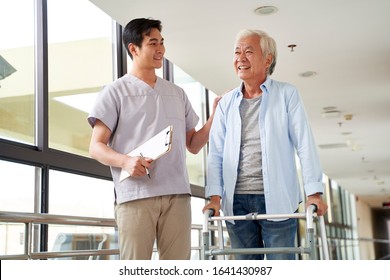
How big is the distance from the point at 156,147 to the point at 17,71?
178cm

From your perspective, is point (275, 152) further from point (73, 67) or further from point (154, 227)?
point (73, 67)

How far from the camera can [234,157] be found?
2250 mm

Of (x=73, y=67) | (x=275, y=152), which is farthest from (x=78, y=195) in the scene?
(x=275, y=152)

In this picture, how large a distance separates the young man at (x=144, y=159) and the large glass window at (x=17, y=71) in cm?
125

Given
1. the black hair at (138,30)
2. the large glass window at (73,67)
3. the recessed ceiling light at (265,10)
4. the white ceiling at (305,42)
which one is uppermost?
the white ceiling at (305,42)

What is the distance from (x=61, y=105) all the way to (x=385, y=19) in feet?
8.44

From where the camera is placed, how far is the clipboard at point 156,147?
2018 millimetres

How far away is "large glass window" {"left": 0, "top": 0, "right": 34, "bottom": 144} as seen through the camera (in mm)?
3342

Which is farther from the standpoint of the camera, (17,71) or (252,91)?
(17,71)

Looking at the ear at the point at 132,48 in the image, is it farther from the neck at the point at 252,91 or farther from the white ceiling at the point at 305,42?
the white ceiling at the point at 305,42

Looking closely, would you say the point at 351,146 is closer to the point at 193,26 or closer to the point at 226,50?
the point at 226,50

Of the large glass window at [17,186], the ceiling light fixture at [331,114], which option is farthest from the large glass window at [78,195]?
the ceiling light fixture at [331,114]

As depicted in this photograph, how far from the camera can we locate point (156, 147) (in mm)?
2061

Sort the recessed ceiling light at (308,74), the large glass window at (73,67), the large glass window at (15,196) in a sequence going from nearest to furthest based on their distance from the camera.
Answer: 1. the large glass window at (15,196)
2. the large glass window at (73,67)
3. the recessed ceiling light at (308,74)
